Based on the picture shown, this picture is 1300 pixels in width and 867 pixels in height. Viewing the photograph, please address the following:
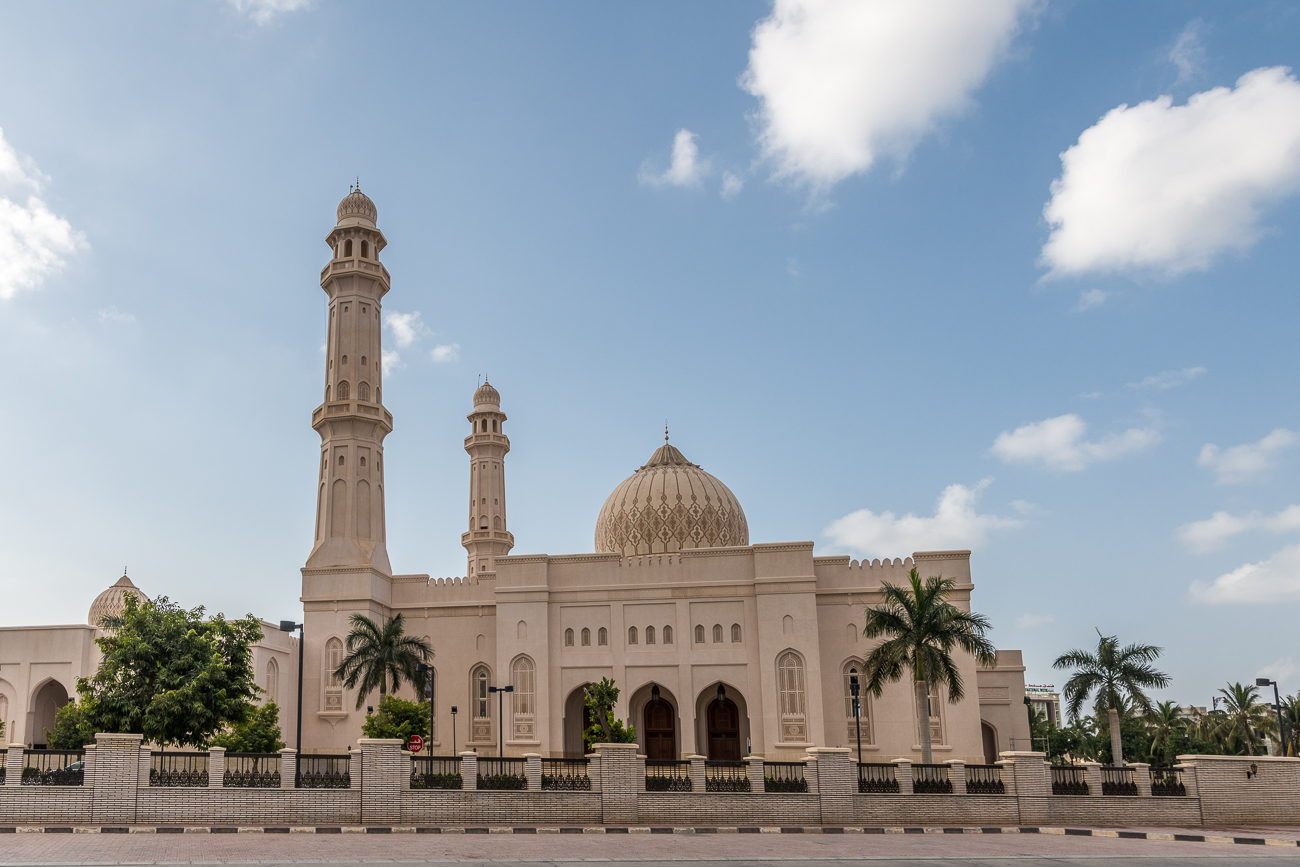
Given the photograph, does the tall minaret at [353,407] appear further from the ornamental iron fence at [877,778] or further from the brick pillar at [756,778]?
the ornamental iron fence at [877,778]

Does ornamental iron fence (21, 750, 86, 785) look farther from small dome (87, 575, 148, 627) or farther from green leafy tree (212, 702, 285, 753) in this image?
small dome (87, 575, 148, 627)

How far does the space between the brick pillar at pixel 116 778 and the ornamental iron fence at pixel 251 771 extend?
5.03 feet

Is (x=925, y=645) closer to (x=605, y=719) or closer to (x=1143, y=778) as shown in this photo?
(x=1143, y=778)

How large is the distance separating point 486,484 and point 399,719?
2292 centimetres

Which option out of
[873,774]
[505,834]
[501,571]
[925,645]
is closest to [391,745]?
[505,834]

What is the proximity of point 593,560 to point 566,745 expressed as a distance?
729 centimetres

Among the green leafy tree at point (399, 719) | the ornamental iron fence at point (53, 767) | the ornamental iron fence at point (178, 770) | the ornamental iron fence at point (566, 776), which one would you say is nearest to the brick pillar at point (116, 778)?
the ornamental iron fence at point (178, 770)

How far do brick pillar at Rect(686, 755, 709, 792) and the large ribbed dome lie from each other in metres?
22.6

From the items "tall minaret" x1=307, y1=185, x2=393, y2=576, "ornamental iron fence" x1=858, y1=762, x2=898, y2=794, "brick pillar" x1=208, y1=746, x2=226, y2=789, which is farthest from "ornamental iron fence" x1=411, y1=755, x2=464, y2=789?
"tall minaret" x1=307, y1=185, x2=393, y2=576

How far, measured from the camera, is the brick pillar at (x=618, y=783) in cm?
2064

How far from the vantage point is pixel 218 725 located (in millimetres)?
29109

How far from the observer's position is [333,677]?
39.2 m

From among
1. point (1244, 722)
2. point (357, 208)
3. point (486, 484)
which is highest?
point (357, 208)

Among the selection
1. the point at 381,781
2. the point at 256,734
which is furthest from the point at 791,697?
the point at 381,781
